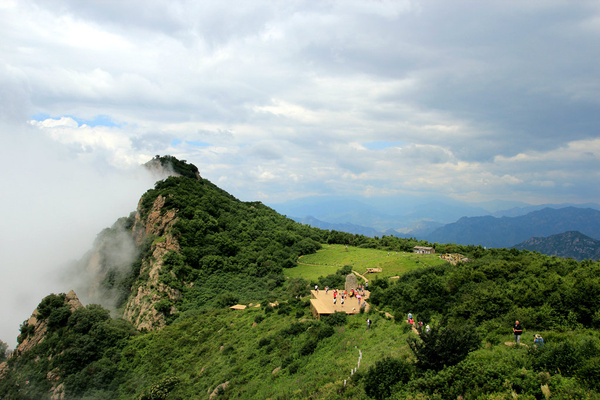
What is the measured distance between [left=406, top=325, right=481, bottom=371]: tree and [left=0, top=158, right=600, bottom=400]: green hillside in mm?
69

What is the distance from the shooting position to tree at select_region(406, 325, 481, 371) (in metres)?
15.4

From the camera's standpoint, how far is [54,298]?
4522 cm

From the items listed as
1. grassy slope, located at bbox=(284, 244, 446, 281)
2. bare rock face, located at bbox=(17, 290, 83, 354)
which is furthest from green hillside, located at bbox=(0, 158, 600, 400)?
grassy slope, located at bbox=(284, 244, 446, 281)

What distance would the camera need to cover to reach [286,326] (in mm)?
30641

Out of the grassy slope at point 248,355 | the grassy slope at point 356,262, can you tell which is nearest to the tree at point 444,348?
the grassy slope at point 248,355

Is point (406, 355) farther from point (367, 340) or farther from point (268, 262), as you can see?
point (268, 262)

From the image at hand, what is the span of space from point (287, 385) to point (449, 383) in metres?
11.2

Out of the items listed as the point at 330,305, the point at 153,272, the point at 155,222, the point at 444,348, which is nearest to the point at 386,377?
the point at 444,348

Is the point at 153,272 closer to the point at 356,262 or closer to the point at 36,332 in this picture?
the point at 36,332

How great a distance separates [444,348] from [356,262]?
45218mm

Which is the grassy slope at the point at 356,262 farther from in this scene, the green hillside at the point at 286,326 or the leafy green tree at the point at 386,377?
the leafy green tree at the point at 386,377

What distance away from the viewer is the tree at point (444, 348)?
1540 centimetres

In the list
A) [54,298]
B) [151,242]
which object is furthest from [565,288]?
[151,242]

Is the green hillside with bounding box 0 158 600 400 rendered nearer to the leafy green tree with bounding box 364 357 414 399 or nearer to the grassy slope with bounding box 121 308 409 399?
the leafy green tree with bounding box 364 357 414 399
